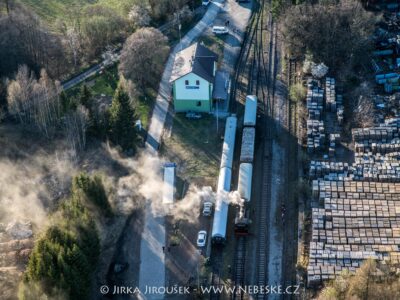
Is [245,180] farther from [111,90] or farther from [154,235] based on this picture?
[111,90]

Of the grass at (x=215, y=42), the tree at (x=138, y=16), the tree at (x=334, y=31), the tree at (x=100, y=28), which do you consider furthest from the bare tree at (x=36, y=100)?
the tree at (x=334, y=31)

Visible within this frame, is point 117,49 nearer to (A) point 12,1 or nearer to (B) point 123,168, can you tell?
(A) point 12,1

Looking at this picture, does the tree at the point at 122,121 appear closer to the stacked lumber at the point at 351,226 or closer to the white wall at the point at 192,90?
the white wall at the point at 192,90

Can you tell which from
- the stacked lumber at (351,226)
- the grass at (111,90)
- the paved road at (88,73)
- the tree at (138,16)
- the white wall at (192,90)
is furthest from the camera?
the tree at (138,16)

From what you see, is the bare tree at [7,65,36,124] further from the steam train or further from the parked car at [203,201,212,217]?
the parked car at [203,201,212,217]

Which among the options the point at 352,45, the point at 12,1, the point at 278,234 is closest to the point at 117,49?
the point at 12,1

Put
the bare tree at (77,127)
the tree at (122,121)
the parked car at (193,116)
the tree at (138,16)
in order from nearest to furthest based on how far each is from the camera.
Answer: the tree at (122,121)
the bare tree at (77,127)
the parked car at (193,116)
the tree at (138,16)
